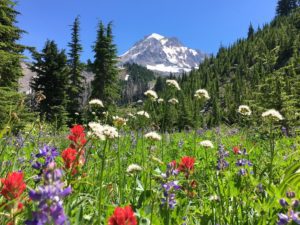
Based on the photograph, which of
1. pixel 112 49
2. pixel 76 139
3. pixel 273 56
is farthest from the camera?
pixel 112 49

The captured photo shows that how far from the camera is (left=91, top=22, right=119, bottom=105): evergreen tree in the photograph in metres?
40.4

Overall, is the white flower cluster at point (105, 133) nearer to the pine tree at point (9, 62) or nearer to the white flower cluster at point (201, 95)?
the white flower cluster at point (201, 95)

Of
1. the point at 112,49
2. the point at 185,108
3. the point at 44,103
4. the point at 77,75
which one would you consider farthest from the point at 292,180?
the point at 185,108

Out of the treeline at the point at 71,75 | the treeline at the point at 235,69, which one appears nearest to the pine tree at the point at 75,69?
the treeline at the point at 71,75

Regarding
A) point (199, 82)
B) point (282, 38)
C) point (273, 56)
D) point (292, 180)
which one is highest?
point (282, 38)

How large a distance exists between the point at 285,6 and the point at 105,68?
14674cm

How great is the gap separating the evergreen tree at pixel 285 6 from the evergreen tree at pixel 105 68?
142832mm

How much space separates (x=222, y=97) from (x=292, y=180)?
119 metres

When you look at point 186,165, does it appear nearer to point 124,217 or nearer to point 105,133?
point 105,133

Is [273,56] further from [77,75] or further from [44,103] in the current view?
[77,75]

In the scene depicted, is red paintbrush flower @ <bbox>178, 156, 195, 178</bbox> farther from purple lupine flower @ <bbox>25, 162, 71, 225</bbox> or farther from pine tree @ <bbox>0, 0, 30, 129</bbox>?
pine tree @ <bbox>0, 0, 30, 129</bbox>

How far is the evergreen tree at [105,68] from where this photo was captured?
133 feet

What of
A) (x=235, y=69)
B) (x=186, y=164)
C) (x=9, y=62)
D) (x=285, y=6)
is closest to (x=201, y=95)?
(x=186, y=164)

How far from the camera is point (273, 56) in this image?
13.4 meters
